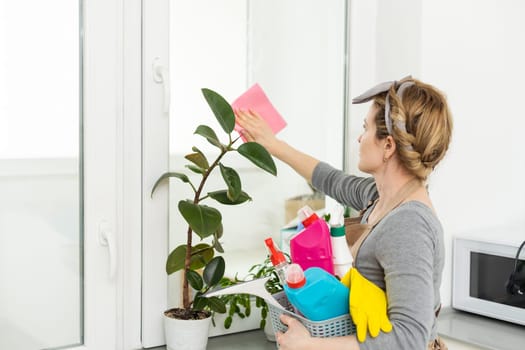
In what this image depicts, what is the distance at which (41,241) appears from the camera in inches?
58.1

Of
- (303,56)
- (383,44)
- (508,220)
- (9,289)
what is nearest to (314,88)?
(303,56)

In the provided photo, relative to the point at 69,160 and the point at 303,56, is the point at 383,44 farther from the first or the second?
the point at 69,160

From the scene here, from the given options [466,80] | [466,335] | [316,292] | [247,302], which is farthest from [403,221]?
[466,80]

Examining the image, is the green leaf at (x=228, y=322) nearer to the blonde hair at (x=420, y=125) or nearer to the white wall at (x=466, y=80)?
the white wall at (x=466, y=80)

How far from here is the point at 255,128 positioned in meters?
1.59

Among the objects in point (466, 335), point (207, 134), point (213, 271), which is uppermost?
point (207, 134)

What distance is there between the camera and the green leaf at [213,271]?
1.53 meters

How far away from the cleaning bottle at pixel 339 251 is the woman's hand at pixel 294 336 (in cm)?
12

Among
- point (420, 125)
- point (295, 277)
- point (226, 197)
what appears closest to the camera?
point (295, 277)

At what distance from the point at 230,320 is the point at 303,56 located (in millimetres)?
775

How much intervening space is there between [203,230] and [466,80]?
1078 mm

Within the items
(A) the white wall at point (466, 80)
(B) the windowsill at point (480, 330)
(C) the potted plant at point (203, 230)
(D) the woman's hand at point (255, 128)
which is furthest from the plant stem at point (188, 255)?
(B) the windowsill at point (480, 330)

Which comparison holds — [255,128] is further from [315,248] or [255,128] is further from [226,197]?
[315,248]

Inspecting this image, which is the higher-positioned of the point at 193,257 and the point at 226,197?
the point at 226,197
